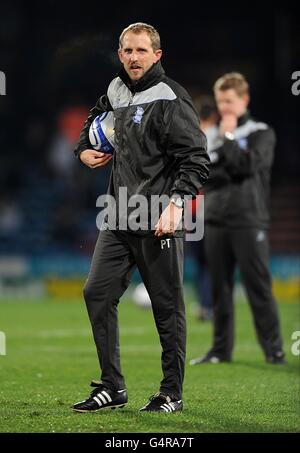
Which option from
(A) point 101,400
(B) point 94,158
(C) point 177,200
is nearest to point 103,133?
(B) point 94,158

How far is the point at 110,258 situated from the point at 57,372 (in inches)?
97.9

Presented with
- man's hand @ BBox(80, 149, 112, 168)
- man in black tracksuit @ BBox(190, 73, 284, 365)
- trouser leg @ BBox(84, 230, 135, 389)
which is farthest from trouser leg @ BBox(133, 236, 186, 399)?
man in black tracksuit @ BBox(190, 73, 284, 365)

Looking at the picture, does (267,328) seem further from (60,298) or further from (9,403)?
(60,298)

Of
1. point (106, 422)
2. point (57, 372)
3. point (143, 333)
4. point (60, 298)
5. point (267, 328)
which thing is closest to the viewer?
point (106, 422)

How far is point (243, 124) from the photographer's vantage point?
31.5 ft

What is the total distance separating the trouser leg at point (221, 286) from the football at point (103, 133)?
318 cm

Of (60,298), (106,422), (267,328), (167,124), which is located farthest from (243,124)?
(60,298)

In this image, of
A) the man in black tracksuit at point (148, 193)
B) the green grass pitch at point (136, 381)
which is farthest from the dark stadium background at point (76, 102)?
the man in black tracksuit at point (148, 193)

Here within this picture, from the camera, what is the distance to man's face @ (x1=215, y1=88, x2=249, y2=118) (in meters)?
9.32

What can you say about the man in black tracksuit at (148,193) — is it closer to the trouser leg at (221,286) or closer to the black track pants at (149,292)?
the black track pants at (149,292)

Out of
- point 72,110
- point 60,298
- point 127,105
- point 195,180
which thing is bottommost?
point 60,298

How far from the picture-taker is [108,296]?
6.38 metres

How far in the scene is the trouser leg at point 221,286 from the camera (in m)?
9.48

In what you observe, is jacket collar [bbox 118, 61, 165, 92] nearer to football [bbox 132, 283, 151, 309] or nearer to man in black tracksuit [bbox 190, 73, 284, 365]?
man in black tracksuit [bbox 190, 73, 284, 365]
